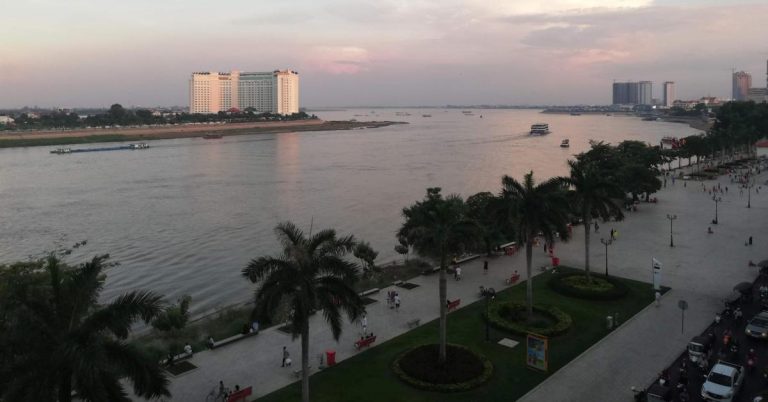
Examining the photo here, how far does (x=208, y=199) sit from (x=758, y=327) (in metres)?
52.6

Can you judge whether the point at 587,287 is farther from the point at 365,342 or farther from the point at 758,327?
the point at 365,342

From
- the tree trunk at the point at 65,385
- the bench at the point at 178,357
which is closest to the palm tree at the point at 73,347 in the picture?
the tree trunk at the point at 65,385

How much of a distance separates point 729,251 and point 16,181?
8311 centimetres

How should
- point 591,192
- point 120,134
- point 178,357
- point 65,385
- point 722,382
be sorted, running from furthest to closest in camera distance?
point 120,134 < point 591,192 < point 178,357 < point 722,382 < point 65,385

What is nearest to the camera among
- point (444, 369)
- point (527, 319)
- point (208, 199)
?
point (444, 369)

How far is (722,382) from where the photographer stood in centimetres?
1664

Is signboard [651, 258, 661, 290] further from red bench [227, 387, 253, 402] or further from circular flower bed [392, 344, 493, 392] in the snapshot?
red bench [227, 387, 253, 402]

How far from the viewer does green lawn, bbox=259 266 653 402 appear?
57.0 feet

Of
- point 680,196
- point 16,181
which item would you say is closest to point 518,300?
point 680,196

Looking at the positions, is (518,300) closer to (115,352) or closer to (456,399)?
(456,399)

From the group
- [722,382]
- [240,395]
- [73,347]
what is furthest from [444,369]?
[73,347]

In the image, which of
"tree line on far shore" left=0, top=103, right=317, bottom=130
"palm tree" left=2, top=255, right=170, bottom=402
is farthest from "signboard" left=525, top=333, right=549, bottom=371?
"tree line on far shore" left=0, top=103, right=317, bottom=130

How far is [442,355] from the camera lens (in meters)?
19.1

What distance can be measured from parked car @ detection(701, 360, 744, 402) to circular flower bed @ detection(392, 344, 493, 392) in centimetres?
644
